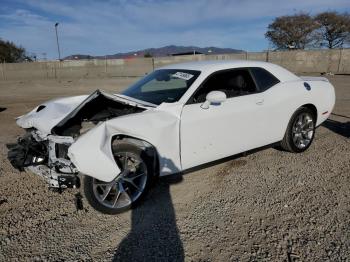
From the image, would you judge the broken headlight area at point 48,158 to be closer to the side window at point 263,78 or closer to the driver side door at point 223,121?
the driver side door at point 223,121

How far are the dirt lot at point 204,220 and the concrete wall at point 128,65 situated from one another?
26.6 metres

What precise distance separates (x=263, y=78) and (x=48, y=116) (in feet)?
9.96

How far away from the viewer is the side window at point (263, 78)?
186 inches

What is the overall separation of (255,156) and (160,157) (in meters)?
2.19

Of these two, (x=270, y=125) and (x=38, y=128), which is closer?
(x=38, y=128)

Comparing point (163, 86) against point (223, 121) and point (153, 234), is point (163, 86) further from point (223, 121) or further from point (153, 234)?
point (153, 234)

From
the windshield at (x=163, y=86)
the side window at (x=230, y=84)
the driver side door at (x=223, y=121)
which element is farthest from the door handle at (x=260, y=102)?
the windshield at (x=163, y=86)

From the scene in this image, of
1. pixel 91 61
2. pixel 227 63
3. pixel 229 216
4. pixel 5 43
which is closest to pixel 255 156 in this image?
pixel 227 63

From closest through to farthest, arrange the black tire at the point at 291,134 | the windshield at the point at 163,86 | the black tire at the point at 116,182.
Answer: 1. the black tire at the point at 116,182
2. the windshield at the point at 163,86
3. the black tire at the point at 291,134

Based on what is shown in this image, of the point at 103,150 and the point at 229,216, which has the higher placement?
the point at 103,150

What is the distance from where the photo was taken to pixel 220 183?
4.34m

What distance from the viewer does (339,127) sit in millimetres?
7039

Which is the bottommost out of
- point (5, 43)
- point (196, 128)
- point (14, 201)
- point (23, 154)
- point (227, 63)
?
point (14, 201)

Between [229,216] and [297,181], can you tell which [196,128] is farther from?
[297,181]
